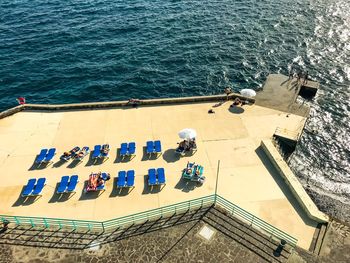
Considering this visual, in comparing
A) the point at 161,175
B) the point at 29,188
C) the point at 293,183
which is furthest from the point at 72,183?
the point at 293,183

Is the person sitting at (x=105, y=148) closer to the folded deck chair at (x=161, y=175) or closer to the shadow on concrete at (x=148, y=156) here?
the shadow on concrete at (x=148, y=156)

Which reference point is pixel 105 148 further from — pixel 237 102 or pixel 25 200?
pixel 237 102

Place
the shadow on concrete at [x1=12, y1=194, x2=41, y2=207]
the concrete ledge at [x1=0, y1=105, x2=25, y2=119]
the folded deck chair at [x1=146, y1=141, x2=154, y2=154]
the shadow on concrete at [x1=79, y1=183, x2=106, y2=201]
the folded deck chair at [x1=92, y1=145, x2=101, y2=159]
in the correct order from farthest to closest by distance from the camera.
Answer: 1. the concrete ledge at [x1=0, y1=105, x2=25, y2=119]
2. the folded deck chair at [x1=146, y1=141, x2=154, y2=154]
3. the folded deck chair at [x1=92, y1=145, x2=101, y2=159]
4. the shadow on concrete at [x1=79, y1=183, x2=106, y2=201]
5. the shadow on concrete at [x1=12, y1=194, x2=41, y2=207]

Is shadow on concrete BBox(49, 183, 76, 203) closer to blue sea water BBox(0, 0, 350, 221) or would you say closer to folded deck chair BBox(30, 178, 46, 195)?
folded deck chair BBox(30, 178, 46, 195)

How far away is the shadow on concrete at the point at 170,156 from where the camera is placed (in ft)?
94.8

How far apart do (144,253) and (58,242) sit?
6166mm

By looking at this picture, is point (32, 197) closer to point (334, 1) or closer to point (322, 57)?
point (322, 57)

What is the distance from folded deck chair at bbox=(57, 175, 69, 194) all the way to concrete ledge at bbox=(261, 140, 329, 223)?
18172 millimetres

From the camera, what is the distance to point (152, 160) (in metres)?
28.9

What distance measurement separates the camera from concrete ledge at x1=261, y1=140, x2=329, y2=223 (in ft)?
76.5

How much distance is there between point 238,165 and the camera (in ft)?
92.7

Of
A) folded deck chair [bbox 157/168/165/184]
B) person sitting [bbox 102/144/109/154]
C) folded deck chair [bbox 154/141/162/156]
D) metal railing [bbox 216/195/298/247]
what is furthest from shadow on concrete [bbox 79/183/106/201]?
metal railing [bbox 216/195/298/247]

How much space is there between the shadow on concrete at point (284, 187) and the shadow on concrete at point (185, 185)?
22.9 ft

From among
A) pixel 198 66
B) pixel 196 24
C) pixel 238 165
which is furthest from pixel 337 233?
pixel 196 24
